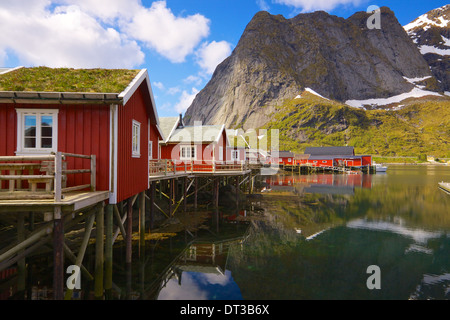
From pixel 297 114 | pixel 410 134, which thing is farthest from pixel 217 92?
pixel 410 134

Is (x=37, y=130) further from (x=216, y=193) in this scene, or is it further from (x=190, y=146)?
(x=216, y=193)

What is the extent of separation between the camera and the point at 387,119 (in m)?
161

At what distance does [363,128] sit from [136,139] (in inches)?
6435

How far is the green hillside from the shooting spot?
13950 centimetres

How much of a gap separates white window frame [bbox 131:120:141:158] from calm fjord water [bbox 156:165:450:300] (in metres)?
5.38

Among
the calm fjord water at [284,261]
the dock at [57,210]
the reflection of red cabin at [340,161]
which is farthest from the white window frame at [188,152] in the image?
the reflection of red cabin at [340,161]

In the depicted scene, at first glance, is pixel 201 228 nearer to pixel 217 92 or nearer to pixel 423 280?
pixel 423 280

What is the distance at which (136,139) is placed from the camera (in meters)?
11.3

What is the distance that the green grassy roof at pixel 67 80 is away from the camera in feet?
28.5

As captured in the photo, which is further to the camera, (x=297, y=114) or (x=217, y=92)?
(x=217, y=92)

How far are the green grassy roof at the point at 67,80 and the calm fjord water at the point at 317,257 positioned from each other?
7.71m

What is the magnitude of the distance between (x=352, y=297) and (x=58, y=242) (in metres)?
9.89

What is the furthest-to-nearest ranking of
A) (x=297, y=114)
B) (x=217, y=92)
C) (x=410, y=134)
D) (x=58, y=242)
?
(x=217, y=92) → (x=297, y=114) → (x=410, y=134) → (x=58, y=242)

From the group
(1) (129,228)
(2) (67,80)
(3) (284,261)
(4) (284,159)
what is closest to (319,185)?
(3) (284,261)
